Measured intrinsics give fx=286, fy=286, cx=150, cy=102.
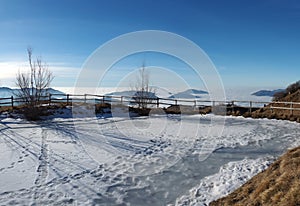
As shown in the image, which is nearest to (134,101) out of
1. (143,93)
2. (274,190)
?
(143,93)

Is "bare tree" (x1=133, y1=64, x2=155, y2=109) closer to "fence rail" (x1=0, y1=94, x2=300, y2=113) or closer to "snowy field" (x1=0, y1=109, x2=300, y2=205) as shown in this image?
"fence rail" (x1=0, y1=94, x2=300, y2=113)

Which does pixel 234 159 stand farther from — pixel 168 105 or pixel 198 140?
pixel 168 105

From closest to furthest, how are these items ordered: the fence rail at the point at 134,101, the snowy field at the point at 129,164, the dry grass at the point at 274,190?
1. the dry grass at the point at 274,190
2. the snowy field at the point at 129,164
3. the fence rail at the point at 134,101

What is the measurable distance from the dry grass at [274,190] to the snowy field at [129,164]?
1.34 feet

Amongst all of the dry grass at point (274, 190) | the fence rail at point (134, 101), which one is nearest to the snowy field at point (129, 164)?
the dry grass at point (274, 190)

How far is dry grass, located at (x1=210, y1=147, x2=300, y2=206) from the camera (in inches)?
176

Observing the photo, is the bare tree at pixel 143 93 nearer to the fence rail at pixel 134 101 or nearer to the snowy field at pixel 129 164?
the fence rail at pixel 134 101

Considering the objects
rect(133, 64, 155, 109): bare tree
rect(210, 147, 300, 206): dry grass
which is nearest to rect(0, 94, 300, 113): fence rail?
rect(133, 64, 155, 109): bare tree

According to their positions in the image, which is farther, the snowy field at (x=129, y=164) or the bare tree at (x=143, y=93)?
the bare tree at (x=143, y=93)

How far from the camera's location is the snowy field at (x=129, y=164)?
19.4ft

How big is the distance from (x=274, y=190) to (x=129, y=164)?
430 cm

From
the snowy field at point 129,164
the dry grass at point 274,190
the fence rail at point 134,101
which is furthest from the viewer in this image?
the fence rail at point 134,101

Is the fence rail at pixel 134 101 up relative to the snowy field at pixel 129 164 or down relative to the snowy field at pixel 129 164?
up

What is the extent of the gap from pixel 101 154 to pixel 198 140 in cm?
452
